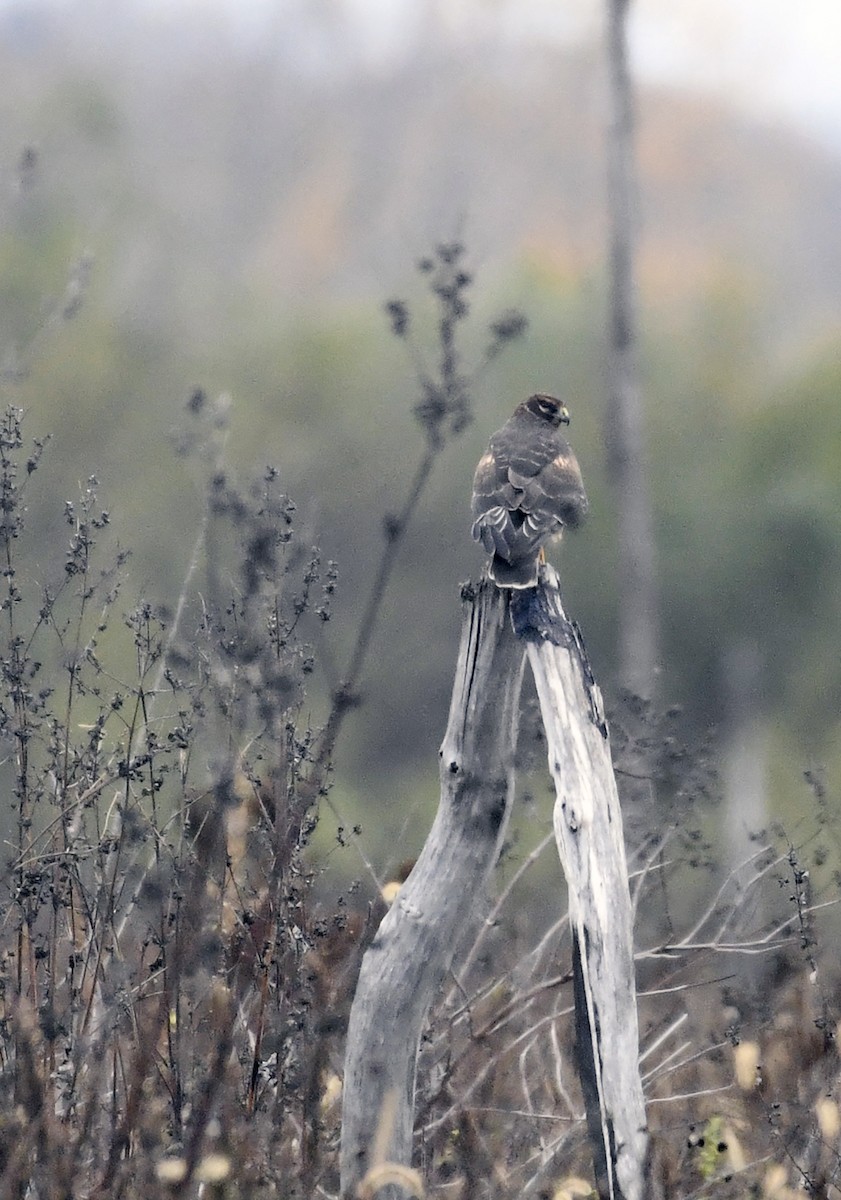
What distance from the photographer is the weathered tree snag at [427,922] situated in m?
3.36

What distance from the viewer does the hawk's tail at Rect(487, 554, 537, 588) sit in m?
3.54

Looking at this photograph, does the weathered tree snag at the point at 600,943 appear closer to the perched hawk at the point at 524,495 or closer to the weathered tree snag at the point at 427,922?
the weathered tree snag at the point at 427,922

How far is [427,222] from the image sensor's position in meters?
12.7

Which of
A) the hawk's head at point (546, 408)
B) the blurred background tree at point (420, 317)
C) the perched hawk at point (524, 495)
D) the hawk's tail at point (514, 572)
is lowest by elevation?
the hawk's tail at point (514, 572)

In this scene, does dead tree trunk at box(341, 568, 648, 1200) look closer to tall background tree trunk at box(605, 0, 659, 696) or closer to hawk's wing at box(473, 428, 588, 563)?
hawk's wing at box(473, 428, 588, 563)

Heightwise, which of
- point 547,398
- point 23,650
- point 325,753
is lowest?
point 325,753

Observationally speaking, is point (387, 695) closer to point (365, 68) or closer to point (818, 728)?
point (818, 728)

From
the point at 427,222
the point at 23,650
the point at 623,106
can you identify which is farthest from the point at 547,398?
the point at 427,222

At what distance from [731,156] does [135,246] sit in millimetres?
6938

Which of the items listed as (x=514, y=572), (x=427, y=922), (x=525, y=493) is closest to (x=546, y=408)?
(x=525, y=493)

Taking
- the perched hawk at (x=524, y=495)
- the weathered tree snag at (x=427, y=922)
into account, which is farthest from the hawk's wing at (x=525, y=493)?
the weathered tree snag at (x=427, y=922)

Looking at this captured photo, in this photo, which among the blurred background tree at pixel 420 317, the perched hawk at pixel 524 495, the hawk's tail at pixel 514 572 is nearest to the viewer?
the hawk's tail at pixel 514 572

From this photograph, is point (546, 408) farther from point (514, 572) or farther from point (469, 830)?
point (469, 830)

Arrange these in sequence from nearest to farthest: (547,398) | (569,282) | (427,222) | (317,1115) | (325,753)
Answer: (325,753), (317,1115), (547,398), (427,222), (569,282)
